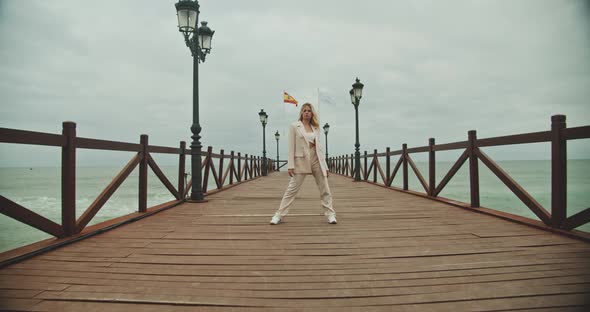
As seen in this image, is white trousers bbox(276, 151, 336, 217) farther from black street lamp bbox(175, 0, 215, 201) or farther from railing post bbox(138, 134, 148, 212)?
black street lamp bbox(175, 0, 215, 201)

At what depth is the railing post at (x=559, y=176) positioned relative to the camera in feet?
10.0

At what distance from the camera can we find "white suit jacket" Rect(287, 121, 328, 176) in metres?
3.66

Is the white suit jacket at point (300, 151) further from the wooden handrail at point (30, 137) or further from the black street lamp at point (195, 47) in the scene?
the black street lamp at point (195, 47)

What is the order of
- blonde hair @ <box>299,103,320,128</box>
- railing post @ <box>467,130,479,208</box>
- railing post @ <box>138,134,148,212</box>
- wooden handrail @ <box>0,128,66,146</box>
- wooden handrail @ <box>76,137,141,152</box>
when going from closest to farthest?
wooden handrail @ <box>0,128,66,146</box> < wooden handrail @ <box>76,137,141,152</box> < blonde hair @ <box>299,103,320,128</box> < railing post @ <box>138,134,148,212</box> < railing post @ <box>467,130,479,208</box>

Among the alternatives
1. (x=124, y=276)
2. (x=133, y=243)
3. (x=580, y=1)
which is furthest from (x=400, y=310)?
(x=133, y=243)

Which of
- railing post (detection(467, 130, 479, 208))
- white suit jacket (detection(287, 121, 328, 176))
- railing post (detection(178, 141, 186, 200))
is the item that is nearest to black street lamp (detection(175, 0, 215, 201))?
railing post (detection(178, 141, 186, 200))

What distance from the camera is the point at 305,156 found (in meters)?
3.70

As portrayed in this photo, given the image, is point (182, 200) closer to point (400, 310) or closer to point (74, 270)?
point (74, 270)

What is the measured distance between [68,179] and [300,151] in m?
2.55

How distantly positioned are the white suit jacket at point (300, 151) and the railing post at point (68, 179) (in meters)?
2.37

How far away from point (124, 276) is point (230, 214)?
94.7 inches

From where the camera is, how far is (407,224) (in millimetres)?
3662

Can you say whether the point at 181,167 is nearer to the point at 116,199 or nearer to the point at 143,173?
the point at 143,173

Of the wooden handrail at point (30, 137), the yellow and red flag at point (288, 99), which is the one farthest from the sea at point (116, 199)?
the yellow and red flag at point (288, 99)
